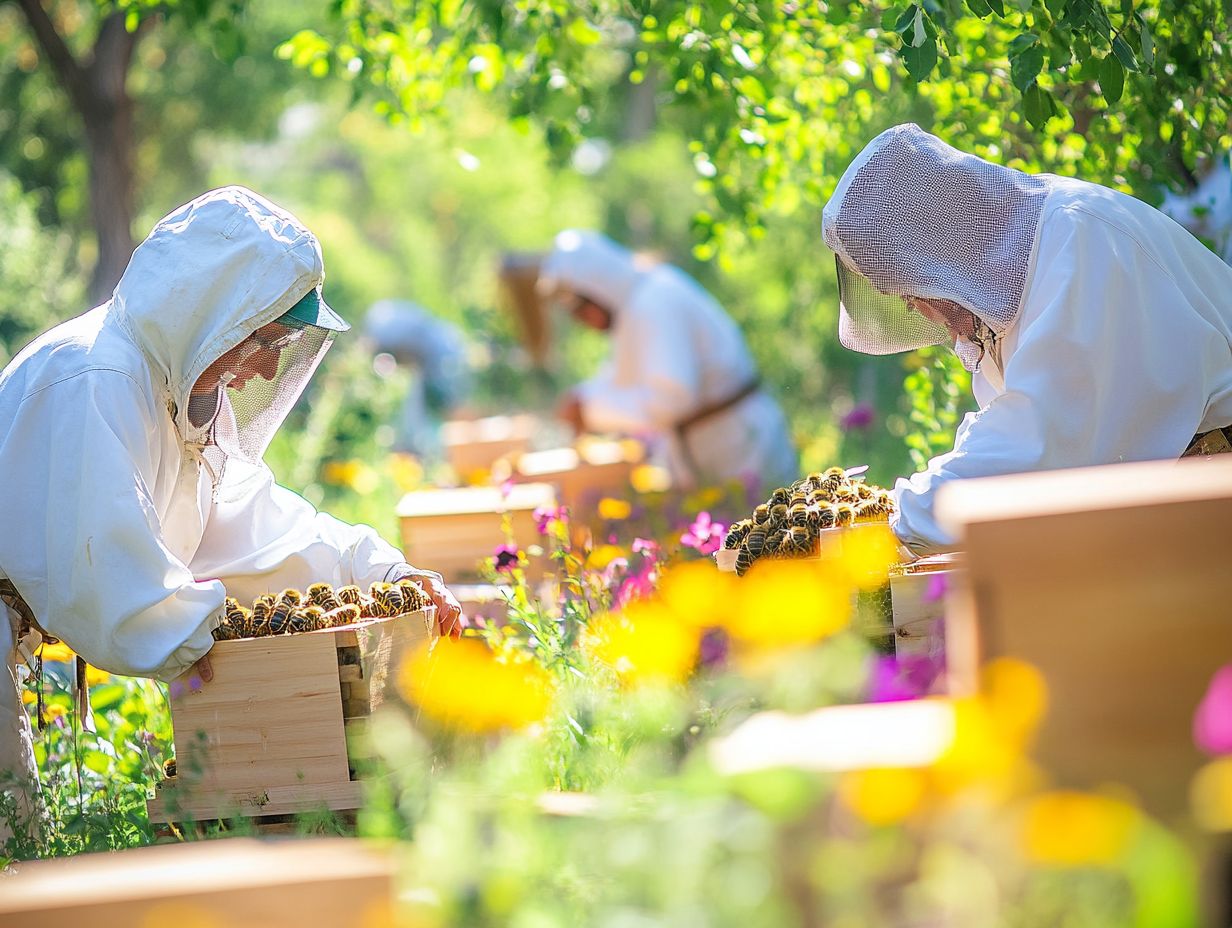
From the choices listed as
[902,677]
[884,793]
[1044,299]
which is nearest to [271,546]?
[902,677]

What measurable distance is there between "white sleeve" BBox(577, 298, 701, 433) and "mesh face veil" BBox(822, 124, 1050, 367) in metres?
4.60

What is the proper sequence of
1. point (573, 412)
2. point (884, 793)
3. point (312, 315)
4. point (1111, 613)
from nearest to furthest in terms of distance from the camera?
point (884, 793), point (1111, 613), point (312, 315), point (573, 412)

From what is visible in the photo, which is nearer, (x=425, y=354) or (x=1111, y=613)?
(x=1111, y=613)

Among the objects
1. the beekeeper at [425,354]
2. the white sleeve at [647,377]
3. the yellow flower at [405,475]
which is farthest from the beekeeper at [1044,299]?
the beekeeper at [425,354]

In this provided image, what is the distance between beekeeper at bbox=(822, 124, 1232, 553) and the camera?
8.91 ft

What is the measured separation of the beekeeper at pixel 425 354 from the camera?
13.8 metres

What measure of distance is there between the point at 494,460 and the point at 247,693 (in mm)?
4873

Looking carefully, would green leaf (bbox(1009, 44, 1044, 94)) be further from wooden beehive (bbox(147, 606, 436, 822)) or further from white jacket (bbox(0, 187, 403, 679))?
wooden beehive (bbox(147, 606, 436, 822))

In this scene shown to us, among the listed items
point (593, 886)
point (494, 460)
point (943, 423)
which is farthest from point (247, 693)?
point (494, 460)

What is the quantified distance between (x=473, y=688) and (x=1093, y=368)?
1513 millimetres

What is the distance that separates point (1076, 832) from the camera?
4.03 ft

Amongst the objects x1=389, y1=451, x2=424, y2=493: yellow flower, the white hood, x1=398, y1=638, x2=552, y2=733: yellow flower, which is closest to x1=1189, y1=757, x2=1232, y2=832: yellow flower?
x1=398, y1=638, x2=552, y2=733: yellow flower

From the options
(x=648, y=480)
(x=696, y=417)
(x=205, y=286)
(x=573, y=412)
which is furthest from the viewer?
(x=573, y=412)

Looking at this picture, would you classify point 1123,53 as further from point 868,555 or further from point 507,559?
point 507,559
